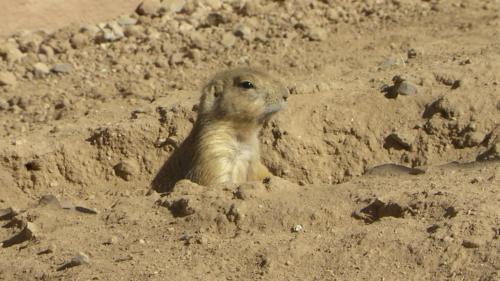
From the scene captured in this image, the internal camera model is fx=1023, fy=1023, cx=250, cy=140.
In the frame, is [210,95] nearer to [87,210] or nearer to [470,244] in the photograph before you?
[87,210]

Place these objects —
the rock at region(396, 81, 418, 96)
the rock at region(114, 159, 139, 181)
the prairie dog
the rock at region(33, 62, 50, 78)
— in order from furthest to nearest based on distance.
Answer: the rock at region(33, 62, 50, 78), the rock at region(114, 159, 139, 181), the rock at region(396, 81, 418, 96), the prairie dog

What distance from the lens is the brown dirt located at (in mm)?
4625

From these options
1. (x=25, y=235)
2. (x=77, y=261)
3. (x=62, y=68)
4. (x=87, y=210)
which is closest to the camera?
(x=77, y=261)

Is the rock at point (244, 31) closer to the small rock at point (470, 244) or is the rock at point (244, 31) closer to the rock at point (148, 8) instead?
the rock at point (148, 8)

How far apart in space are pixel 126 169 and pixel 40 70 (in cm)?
222

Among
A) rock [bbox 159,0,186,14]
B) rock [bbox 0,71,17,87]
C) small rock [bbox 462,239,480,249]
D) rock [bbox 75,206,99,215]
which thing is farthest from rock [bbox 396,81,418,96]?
rock [bbox 0,71,17,87]

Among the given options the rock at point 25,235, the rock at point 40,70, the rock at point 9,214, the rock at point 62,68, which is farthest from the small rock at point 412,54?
the rock at point 25,235

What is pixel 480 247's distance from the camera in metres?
4.32

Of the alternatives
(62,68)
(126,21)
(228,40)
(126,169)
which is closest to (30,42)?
(62,68)

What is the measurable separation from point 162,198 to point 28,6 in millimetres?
4964

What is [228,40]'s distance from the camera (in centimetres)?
967

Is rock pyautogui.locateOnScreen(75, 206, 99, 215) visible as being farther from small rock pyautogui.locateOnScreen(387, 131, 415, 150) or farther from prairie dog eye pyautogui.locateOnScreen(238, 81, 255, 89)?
small rock pyautogui.locateOnScreen(387, 131, 415, 150)

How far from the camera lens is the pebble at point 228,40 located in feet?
31.6

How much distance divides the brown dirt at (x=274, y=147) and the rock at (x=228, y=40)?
0.07ft
